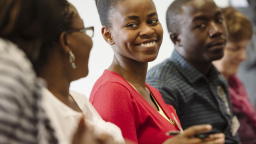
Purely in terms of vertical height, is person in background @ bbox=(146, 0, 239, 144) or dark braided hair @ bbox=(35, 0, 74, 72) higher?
dark braided hair @ bbox=(35, 0, 74, 72)

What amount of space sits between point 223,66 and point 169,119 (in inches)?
55.4

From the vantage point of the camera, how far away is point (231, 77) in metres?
2.84

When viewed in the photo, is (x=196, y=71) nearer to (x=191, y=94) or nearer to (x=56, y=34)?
(x=191, y=94)

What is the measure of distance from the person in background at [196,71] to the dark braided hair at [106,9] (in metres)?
0.52

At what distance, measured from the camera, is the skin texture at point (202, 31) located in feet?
6.87

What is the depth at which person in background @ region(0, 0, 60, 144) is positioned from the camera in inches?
25.3

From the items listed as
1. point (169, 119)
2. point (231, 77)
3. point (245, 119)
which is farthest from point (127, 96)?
point (231, 77)

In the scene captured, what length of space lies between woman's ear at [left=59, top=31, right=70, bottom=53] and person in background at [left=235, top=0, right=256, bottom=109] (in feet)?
8.86

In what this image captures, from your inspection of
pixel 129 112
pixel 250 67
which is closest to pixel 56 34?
pixel 129 112

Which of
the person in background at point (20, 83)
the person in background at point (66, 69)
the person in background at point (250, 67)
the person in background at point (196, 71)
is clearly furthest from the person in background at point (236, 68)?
the person in background at point (20, 83)

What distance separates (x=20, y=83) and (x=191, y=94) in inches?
56.0

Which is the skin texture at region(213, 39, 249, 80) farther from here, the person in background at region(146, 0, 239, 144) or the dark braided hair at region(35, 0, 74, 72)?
the dark braided hair at region(35, 0, 74, 72)

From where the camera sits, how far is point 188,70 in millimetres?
2111

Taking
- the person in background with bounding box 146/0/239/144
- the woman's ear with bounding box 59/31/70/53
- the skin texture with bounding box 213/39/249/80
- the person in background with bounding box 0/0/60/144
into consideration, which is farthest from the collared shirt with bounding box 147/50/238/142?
the person in background with bounding box 0/0/60/144
